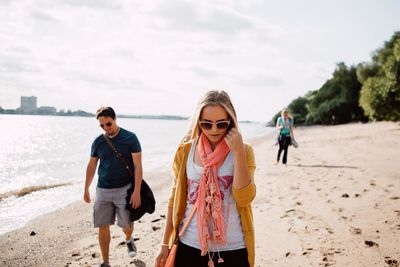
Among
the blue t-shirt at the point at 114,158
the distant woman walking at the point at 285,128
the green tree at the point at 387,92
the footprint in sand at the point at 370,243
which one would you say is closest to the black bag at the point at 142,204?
the blue t-shirt at the point at 114,158

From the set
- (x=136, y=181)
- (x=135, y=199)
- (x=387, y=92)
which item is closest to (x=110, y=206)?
(x=135, y=199)

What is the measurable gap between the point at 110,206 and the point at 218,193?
10.3ft

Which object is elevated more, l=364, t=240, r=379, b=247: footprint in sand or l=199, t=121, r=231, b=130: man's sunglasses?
l=199, t=121, r=231, b=130: man's sunglasses

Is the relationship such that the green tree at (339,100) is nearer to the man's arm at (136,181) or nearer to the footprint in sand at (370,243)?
the footprint in sand at (370,243)

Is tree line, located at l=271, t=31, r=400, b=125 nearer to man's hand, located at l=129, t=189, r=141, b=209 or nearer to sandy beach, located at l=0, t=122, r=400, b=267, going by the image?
sandy beach, located at l=0, t=122, r=400, b=267

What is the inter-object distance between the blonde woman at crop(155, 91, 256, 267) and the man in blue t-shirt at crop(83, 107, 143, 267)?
2600 mm

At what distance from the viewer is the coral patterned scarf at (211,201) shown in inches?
96.9

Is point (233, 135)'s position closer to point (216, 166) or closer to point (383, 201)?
point (216, 166)

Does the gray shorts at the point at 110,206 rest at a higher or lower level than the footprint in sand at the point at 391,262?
higher

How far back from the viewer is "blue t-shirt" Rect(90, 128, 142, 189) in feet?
16.7

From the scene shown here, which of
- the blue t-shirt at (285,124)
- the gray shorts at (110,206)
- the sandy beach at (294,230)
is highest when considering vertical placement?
the blue t-shirt at (285,124)

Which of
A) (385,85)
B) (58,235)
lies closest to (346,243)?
(58,235)

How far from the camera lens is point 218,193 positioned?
247cm

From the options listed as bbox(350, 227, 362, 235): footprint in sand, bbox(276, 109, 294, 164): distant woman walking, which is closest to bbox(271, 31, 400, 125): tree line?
bbox(276, 109, 294, 164): distant woman walking
